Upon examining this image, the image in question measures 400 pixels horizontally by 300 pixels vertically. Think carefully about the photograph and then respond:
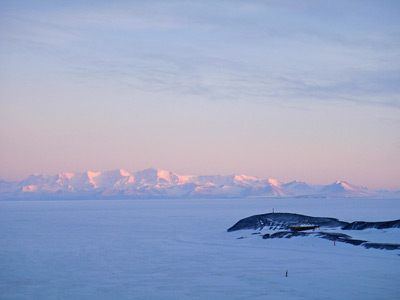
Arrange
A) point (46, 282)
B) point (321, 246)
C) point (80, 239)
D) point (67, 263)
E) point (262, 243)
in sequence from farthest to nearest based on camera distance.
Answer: point (80, 239) < point (262, 243) < point (321, 246) < point (67, 263) < point (46, 282)

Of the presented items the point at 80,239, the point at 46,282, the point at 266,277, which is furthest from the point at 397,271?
the point at 80,239

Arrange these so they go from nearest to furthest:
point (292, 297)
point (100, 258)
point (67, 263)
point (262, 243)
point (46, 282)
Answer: point (292, 297), point (46, 282), point (67, 263), point (100, 258), point (262, 243)

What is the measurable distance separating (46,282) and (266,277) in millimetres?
14435

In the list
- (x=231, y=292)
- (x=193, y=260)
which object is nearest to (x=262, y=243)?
(x=193, y=260)

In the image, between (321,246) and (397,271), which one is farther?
(321,246)

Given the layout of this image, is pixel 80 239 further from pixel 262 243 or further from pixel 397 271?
pixel 397 271

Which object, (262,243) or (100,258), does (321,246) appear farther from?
(100,258)

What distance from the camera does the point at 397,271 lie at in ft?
114

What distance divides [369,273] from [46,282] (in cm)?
2148

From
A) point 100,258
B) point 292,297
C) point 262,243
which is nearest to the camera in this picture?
point 292,297

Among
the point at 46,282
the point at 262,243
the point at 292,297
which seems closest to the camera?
the point at 292,297

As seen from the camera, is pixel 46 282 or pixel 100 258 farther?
pixel 100 258

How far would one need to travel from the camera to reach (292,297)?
91.7ft

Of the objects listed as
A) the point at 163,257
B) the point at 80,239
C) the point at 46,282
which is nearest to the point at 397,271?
the point at 163,257
